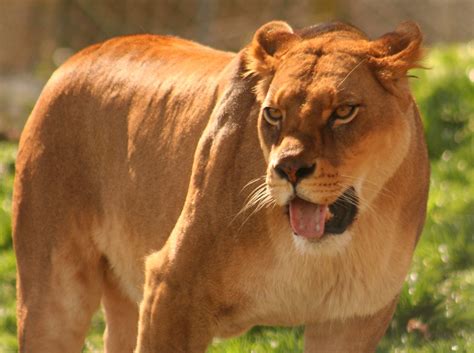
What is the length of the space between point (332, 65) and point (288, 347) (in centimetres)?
223

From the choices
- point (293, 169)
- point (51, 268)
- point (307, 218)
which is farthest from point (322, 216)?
point (51, 268)

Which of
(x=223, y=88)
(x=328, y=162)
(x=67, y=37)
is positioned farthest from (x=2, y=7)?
(x=328, y=162)

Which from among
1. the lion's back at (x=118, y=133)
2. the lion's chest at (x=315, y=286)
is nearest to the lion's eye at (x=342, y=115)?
the lion's chest at (x=315, y=286)

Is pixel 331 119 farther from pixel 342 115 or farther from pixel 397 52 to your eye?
pixel 397 52

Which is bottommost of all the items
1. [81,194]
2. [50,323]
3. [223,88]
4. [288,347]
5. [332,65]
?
[288,347]

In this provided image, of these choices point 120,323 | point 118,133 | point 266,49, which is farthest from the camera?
point 120,323

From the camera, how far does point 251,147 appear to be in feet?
13.6

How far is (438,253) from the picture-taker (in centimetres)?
642

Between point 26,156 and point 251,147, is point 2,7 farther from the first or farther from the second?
point 251,147

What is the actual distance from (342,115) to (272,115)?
233 millimetres

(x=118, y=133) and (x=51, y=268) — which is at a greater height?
(x=118, y=133)

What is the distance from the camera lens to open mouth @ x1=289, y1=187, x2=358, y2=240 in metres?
3.80

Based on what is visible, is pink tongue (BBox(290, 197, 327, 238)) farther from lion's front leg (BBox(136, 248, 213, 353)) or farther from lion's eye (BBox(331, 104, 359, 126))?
lion's front leg (BBox(136, 248, 213, 353))

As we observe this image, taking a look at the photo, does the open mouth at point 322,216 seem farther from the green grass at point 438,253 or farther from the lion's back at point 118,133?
the green grass at point 438,253
